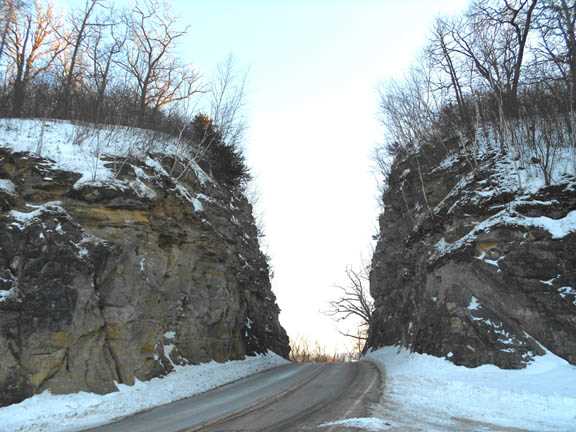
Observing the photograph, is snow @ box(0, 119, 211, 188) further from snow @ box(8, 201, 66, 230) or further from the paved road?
the paved road

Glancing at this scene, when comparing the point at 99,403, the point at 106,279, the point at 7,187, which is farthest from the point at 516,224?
the point at 7,187

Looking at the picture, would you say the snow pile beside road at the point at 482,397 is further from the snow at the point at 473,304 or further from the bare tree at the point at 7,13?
the bare tree at the point at 7,13

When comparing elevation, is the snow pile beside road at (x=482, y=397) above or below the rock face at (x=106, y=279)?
below

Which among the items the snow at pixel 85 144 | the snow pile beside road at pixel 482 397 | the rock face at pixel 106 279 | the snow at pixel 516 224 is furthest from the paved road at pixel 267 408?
the snow at pixel 85 144

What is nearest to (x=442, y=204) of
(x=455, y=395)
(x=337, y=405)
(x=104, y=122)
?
(x=455, y=395)

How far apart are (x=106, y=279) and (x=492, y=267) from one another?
12.7m

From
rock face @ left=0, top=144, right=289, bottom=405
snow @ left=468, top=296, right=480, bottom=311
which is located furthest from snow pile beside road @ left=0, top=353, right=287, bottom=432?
snow @ left=468, top=296, right=480, bottom=311

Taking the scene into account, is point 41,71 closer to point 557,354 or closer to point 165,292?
point 165,292

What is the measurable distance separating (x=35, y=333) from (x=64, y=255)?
2.39m

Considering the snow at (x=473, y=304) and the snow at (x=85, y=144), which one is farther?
the snow at (x=85, y=144)

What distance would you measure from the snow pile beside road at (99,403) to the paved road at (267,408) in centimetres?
59

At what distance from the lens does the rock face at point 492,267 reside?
1372cm

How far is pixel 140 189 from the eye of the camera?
1725 centimetres

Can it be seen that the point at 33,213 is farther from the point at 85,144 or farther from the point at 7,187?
the point at 85,144
